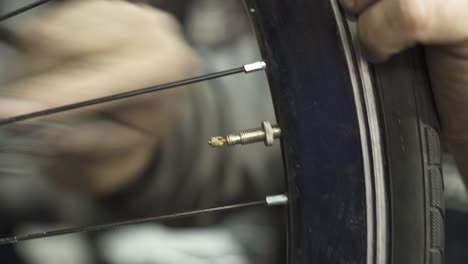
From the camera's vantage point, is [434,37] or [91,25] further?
[91,25]

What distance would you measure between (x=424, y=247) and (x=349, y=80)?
0.12 metres

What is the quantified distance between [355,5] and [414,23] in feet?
0.15

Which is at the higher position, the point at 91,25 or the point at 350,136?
the point at 91,25

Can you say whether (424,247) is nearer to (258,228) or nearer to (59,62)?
(258,228)

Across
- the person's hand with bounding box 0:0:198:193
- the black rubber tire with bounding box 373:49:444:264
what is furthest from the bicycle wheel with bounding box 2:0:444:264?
the person's hand with bounding box 0:0:198:193

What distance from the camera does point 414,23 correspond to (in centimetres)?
33

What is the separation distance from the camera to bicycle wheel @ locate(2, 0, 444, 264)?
1.22 feet

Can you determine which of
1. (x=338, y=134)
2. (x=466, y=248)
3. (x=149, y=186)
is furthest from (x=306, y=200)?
(x=466, y=248)

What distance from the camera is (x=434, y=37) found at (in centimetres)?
34

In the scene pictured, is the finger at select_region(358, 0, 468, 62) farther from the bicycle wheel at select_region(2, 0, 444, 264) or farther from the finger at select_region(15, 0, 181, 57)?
the finger at select_region(15, 0, 181, 57)

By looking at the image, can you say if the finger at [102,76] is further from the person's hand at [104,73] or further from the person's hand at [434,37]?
the person's hand at [434,37]

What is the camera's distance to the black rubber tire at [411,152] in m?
0.37

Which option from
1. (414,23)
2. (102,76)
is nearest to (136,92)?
(102,76)

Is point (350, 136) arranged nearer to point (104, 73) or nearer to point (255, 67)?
point (255, 67)
